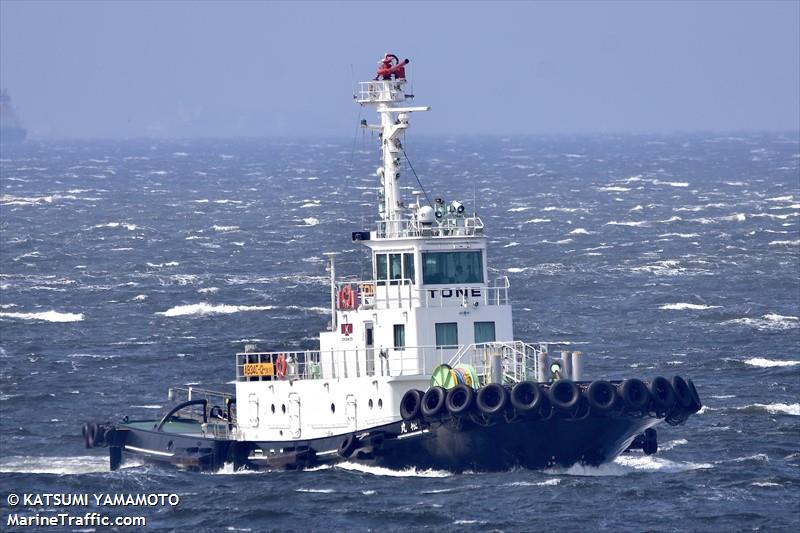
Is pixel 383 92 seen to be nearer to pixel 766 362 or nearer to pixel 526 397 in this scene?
pixel 526 397

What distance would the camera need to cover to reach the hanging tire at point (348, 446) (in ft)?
155

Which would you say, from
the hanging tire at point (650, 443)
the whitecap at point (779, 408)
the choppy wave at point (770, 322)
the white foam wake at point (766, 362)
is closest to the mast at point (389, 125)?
the hanging tire at point (650, 443)

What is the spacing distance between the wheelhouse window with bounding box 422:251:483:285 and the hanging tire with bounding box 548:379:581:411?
16.1 feet

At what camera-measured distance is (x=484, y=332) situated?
4878 cm

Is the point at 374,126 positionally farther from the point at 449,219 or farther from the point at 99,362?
the point at 99,362

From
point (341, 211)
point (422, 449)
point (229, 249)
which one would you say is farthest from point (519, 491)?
point (341, 211)

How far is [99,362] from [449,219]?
22.5 m

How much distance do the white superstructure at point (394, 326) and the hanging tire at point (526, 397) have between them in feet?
7.20

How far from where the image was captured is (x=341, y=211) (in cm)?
13025

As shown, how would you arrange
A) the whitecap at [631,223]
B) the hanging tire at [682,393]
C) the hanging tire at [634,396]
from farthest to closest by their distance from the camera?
the whitecap at [631,223], the hanging tire at [682,393], the hanging tire at [634,396]

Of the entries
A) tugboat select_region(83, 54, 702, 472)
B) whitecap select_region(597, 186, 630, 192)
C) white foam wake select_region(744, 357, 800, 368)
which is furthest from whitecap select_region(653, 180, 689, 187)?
tugboat select_region(83, 54, 702, 472)

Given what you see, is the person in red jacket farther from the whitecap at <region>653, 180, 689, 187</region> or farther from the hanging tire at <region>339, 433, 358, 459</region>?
the whitecap at <region>653, 180, 689, 187</region>

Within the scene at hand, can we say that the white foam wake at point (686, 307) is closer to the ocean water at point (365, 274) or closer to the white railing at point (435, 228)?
the ocean water at point (365, 274)

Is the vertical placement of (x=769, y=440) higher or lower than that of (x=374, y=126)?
lower
